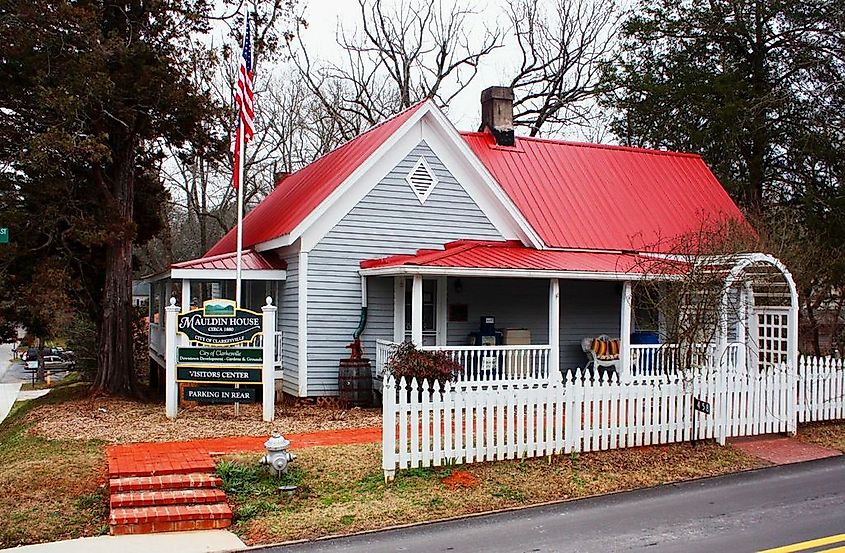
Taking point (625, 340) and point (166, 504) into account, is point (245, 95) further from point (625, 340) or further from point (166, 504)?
point (625, 340)

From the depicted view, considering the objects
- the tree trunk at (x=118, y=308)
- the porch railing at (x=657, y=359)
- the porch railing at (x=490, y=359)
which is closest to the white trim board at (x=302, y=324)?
the porch railing at (x=490, y=359)

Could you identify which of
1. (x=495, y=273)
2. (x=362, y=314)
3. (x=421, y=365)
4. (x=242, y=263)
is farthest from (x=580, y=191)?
(x=242, y=263)

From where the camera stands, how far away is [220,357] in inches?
540

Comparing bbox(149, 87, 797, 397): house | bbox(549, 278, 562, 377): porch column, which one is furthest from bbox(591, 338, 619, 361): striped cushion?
bbox(549, 278, 562, 377): porch column

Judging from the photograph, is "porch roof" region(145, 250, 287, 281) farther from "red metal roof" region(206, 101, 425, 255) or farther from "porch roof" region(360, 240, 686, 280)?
"porch roof" region(360, 240, 686, 280)

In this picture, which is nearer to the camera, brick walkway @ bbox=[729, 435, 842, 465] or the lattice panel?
brick walkway @ bbox=[729, 435, 842, 465]

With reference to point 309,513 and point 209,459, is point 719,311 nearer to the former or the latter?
point 309,513

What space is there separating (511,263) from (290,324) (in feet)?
15.4

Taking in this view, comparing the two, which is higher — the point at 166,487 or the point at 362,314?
the point at 362,314

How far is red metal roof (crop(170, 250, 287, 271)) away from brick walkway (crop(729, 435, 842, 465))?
9.52 m

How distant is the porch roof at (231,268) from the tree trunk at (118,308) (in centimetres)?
229

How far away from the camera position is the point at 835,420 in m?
13.7

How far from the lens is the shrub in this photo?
45.8ft

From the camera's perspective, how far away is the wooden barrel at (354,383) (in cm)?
1587
